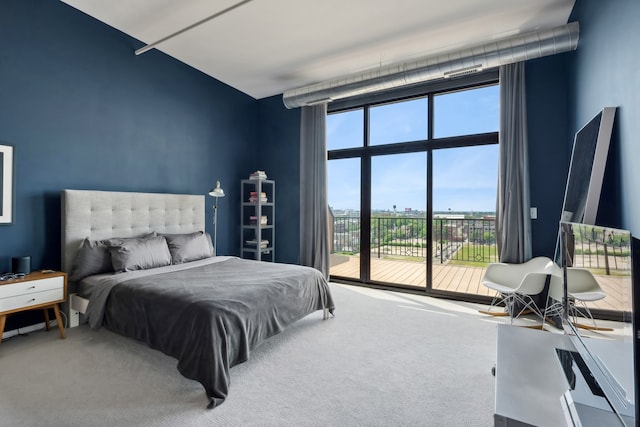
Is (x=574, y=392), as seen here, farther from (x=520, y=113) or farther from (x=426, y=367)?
(x=520, y=113)

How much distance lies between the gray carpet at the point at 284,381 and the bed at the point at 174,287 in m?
0.20

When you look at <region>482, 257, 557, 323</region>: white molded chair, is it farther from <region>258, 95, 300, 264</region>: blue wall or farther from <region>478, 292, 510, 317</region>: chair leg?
<region>258, 95, 300, 264</region>: blue wall

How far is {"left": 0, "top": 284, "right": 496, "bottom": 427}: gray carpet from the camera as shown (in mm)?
1701

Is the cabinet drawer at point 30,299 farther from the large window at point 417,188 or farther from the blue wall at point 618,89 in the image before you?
the blue wall at point 618,89

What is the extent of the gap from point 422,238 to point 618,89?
266cm

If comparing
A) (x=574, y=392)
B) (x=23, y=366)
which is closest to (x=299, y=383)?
(x=574, y=392)

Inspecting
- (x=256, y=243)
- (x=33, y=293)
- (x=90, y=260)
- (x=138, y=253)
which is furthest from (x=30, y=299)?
(x=256, y=243)

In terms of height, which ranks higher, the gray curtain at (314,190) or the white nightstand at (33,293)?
the gray curtain at (314,190)

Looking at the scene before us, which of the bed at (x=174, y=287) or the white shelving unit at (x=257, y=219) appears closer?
the bed at (x=174, y=287)

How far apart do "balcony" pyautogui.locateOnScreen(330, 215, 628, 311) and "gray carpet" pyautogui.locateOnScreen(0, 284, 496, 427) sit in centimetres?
132

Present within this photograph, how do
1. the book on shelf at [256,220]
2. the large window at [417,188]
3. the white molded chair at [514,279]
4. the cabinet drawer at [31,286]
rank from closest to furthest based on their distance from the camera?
the cabinet drawer at [31,286] < the white molded chair at [514,279] < the large window at [417,188] < the book on shelf at [256,220]

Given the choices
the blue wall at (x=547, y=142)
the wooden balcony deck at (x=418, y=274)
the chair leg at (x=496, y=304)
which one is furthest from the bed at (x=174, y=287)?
the blue wall at (x=547, y=142)

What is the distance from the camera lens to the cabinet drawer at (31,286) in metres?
2.33

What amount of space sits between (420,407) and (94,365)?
2.32 meters
